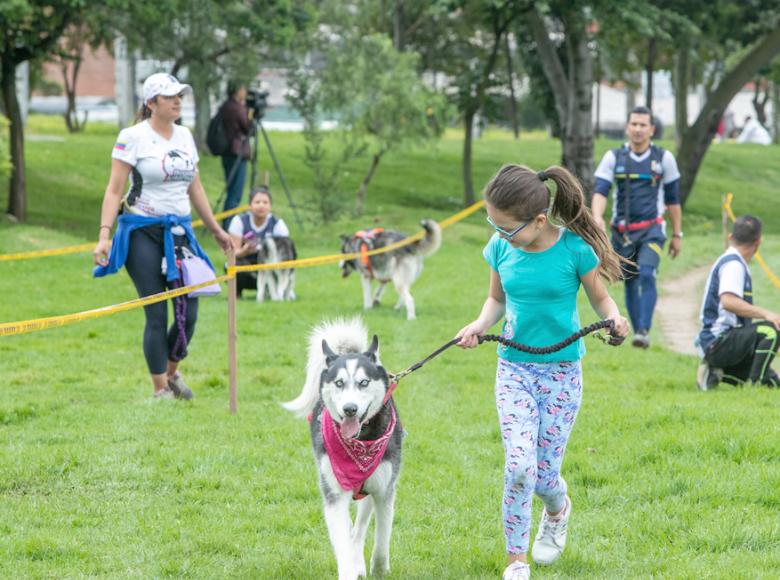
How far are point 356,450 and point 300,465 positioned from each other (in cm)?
A: 205

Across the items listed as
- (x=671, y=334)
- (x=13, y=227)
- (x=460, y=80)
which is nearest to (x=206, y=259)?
(x=671, y=334)

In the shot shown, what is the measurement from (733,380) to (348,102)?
52.4 feet

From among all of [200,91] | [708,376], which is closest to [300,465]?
[708,376]

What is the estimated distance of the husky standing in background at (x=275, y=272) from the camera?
47.3ft

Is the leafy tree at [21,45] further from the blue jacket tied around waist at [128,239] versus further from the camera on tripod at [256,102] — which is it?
the blue jacket tied around waist at [128,239]

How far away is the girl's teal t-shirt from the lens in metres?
4.84

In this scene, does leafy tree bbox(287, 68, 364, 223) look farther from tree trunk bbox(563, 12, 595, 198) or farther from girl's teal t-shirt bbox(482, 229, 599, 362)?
girl's teal t-shirt bbox(482, 229, 599, 362)

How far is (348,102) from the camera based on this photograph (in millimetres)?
24078

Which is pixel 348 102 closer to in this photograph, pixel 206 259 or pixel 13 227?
pixel 13 227

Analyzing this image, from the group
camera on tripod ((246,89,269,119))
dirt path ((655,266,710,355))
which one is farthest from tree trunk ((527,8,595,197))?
camera on tripod ((246,89,269,119))

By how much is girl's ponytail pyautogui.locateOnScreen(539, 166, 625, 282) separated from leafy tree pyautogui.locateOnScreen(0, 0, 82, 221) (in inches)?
577

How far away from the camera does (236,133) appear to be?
18.0 meters

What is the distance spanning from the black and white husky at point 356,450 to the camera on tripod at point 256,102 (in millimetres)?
13717

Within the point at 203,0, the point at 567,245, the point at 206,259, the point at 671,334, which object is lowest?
the point at 671,334
